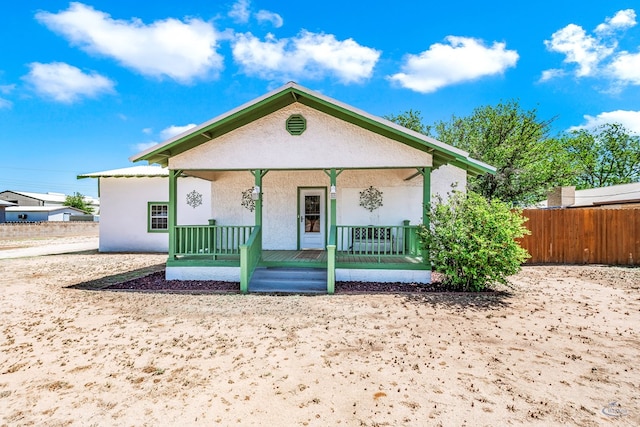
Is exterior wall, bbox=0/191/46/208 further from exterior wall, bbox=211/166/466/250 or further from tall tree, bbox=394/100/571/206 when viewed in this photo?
tall tree, bbox=394/100/571/206

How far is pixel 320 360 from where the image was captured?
13.5ft

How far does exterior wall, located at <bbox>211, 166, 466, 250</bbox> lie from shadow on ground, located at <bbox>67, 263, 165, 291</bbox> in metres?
2.80

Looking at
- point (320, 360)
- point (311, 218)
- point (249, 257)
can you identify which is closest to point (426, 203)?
point (311, 218)

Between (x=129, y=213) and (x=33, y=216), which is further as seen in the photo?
(x=33, y=216)

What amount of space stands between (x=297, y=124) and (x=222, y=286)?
451cm

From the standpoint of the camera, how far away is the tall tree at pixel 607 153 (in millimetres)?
35469

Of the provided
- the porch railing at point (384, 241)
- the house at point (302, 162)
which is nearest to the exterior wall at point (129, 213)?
the house at point (302, 162)

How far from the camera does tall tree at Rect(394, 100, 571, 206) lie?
58.0 feet

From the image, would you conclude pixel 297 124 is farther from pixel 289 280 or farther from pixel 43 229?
pixel 43 229

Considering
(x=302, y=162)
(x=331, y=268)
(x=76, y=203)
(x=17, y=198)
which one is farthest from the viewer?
(x=76, y=203)

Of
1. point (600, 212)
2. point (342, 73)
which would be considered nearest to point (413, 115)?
point (342, 73)

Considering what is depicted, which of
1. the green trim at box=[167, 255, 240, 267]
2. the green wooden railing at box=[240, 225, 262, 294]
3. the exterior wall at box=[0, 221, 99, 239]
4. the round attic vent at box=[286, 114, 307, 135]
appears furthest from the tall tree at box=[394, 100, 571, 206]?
the exterior wall at box=[0, 221, 99, 239]

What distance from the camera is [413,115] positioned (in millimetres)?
26469

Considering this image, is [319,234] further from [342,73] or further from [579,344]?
[342,73]
